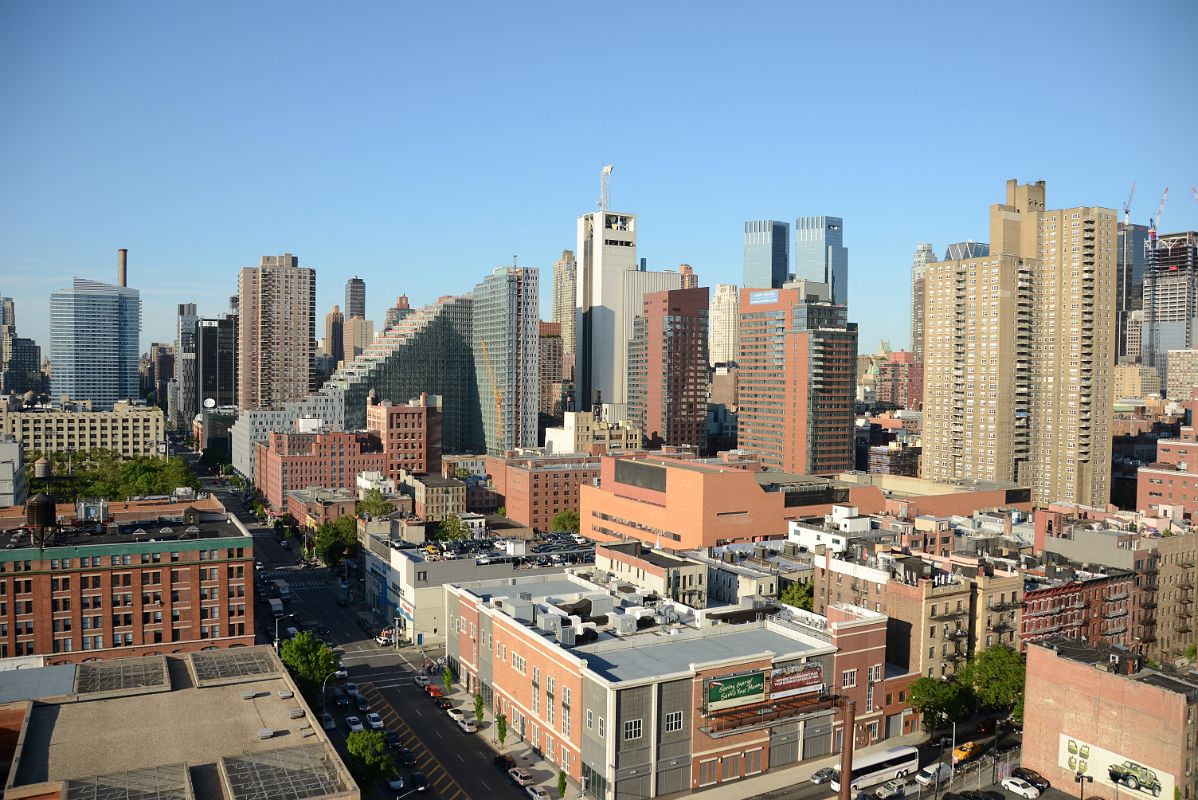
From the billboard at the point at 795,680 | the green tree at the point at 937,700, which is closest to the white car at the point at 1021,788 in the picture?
the green tree at the point at 937,700

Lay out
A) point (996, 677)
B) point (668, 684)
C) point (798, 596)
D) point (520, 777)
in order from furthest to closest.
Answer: point (798, 596) → point (996, 677) → point (520, 777) → point (668, 684)

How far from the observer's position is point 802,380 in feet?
591

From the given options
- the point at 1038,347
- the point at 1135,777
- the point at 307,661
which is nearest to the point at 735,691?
the point at 1135,777

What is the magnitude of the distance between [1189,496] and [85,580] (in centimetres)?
13016

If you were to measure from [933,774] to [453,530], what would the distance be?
3165 inches

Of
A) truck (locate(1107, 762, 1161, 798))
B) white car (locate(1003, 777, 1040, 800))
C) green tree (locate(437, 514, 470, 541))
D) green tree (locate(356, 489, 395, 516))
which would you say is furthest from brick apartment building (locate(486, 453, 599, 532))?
truck (locate(1107, 762, 1161, 798))

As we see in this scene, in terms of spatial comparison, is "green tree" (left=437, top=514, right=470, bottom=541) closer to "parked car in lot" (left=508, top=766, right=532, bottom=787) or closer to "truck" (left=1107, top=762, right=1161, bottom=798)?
"parked car in lot" (left=508, top=766, right=532, bottom=787)

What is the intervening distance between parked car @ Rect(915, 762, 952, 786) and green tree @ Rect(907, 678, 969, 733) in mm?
4598

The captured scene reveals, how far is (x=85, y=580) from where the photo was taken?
76.9m

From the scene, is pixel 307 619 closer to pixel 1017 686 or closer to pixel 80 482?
pixel 1017 686

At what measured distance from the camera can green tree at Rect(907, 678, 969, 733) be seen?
6869 centimetres

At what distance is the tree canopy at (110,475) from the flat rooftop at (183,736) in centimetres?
9018

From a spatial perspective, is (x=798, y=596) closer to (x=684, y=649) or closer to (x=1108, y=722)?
(x=684, y=649)

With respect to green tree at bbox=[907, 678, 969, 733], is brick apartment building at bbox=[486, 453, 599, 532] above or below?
above
